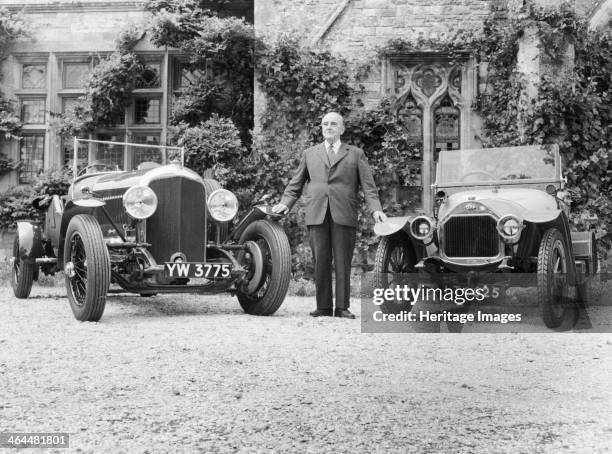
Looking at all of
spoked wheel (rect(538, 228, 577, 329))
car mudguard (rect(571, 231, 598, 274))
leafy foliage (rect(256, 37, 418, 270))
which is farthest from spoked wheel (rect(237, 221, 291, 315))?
leafy foliage (rect(256, 37, 418, 270))

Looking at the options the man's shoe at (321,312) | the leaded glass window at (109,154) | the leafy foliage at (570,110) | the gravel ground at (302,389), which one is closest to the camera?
the gravel ground at (302,389)

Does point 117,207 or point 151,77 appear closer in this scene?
point 117,207

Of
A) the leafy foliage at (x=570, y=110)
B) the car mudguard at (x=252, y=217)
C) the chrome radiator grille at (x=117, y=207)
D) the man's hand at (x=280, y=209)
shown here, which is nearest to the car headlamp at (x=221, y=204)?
the car mudguard at (x=252, y=217)

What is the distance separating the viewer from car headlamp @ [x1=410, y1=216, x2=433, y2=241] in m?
6.32

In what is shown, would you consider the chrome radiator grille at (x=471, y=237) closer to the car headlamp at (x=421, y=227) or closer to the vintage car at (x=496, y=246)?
the vintage car at (x=496, y=246)

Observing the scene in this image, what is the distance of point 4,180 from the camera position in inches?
525

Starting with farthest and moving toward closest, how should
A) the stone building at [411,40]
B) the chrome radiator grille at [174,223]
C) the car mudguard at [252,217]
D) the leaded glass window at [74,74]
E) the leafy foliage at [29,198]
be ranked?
the leaded glass window at [74,74] < the leafy foliage at [29,198] < the stone building at [411,40] < the car mudguard at [252,217] < the chrome radiator grille at [174,223]

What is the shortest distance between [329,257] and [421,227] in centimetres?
84

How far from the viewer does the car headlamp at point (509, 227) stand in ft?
20.0

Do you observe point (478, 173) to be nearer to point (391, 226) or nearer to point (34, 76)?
point (391, 226)

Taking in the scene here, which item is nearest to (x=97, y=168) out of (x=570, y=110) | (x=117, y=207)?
(x=117, y=207)

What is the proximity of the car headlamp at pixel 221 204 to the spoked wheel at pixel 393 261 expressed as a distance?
1.42 metres

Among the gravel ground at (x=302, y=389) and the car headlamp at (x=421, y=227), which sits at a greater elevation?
the car headlamp at (x=421, y=227)

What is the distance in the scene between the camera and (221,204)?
703 cm
